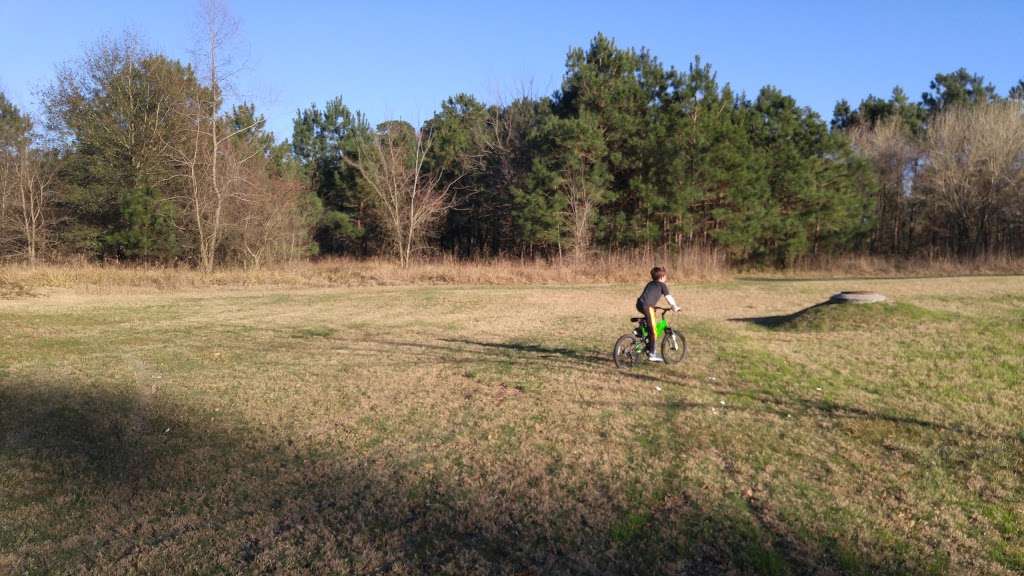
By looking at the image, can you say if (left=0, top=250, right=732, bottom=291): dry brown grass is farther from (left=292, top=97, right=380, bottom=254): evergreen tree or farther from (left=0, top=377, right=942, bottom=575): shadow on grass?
(left=0, top=377, right=942, bottom=575): shadow on grass

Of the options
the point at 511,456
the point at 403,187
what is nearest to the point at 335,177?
the point at 403,187

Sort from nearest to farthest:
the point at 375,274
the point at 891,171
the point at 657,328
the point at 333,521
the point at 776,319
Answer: the point at 333,521, the point at 657,328, the point at 776,319, the point at 375,274, the point at 891,171

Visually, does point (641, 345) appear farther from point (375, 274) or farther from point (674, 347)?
point (375, 274)

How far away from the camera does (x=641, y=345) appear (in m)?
9.41

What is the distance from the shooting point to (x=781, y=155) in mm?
37281

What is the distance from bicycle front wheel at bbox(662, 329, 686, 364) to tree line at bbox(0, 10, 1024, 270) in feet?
73.5

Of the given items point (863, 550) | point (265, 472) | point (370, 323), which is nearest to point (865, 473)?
point (863, 550)

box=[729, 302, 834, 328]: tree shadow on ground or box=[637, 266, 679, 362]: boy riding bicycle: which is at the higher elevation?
box=[637, 266, 679, 362]: boy riding bicycle

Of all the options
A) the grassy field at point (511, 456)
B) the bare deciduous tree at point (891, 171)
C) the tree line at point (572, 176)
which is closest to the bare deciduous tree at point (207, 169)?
the tree line at point (572, 176)

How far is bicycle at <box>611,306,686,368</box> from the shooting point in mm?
9328

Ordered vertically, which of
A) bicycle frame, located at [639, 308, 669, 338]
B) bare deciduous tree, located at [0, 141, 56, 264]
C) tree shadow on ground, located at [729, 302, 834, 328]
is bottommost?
tree shadow on ground, located at [729, 302, 834, 328]

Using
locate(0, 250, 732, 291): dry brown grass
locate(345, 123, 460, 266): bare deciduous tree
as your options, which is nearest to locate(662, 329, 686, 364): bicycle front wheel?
locate(0, 250, 732, 291): dry brown grass

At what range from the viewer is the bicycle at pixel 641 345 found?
933 cm

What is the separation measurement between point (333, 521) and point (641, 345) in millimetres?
5957
